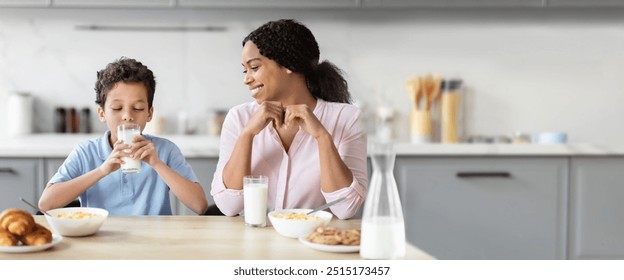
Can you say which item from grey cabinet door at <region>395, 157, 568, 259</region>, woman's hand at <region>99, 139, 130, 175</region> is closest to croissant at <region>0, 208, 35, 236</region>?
woman's hand at <region>99, 139, 130, 175</region>

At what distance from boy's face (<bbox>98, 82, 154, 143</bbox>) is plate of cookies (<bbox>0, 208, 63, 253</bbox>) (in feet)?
1.01

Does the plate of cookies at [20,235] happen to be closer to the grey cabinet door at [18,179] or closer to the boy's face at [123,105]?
the boy's face at [123,105]

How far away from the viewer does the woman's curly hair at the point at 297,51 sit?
1032 millimetres

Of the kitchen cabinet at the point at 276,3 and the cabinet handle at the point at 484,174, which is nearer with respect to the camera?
the cabinet handle at the point at 484,174

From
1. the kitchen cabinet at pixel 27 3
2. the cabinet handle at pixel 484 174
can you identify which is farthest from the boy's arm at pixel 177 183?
the kitchen cabinet at pixel 27 3

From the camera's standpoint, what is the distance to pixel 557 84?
192 centimetres

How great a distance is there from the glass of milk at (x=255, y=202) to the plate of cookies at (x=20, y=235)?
0.25 metres

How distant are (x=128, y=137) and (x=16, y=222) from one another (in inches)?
9.5

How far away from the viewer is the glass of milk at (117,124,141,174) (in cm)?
95

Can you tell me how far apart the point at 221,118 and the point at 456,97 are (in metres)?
0.65

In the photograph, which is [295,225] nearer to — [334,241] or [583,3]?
[334,241]

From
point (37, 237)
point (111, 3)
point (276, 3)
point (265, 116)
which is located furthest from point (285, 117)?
point (111, 3)
